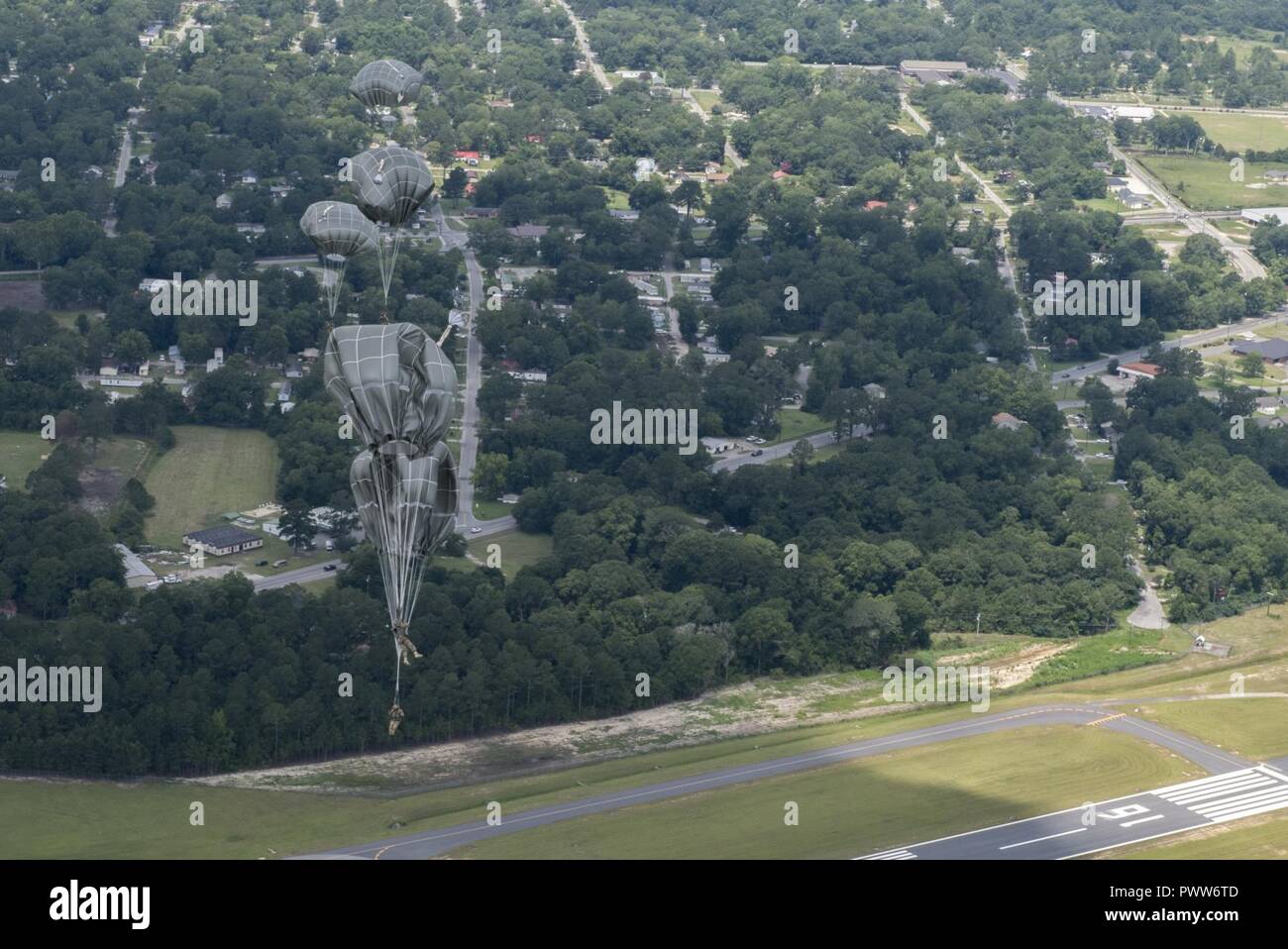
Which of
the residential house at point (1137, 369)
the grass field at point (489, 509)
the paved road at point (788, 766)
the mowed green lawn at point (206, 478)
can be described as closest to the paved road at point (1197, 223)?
the residential house at point (1137, 369)

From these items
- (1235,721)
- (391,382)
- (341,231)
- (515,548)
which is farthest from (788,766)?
(391,382)

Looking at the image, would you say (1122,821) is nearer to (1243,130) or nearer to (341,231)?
(341,231)

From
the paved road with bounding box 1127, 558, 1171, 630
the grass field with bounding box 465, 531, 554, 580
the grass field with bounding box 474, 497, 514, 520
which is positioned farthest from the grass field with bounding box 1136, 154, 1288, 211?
the grass field with bounding box 465, 531, 554, 580

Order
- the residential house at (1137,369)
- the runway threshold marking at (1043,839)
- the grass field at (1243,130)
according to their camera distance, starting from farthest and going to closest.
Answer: the grass field at (1243,130), the residential house at (1137,369), the runway threshold marking at (1043,839)

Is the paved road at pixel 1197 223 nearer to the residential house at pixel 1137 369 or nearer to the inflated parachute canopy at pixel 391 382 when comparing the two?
the residential house at pixel 1137 369

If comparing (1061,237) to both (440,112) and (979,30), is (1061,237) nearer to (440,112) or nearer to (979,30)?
(440,112)

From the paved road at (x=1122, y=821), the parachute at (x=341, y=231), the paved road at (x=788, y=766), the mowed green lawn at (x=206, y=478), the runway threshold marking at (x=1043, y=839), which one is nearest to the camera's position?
the parachute at (x=341, y=231)

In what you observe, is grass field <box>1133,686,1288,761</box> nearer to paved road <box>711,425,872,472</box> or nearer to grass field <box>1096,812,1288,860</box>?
grass field <box>1096,812,1288,860</box>

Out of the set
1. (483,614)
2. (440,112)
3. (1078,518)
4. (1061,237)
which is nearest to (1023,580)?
(1078,518)
